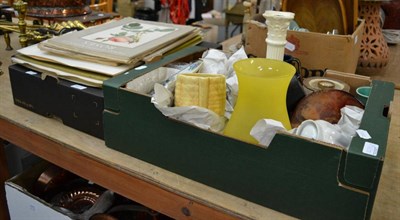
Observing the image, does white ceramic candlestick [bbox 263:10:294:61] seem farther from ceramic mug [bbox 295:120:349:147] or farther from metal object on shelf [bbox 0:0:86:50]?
metal object on shelf [bbox 0:0:86:50]

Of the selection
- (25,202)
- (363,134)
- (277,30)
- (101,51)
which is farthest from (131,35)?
(363,134)

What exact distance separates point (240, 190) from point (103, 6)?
77.6 inches

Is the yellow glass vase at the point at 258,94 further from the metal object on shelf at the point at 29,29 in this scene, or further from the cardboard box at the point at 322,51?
the metal object on shelf at the point at 29,29

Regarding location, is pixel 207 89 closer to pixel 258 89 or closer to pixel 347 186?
pixel 258 89

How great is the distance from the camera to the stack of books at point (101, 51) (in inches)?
30.3

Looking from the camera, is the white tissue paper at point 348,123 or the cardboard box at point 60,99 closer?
the white tissue paper at point 348,123

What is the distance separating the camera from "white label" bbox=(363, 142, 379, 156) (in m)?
0.47

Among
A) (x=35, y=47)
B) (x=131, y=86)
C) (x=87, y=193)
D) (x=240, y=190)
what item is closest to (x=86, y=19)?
(x=35, y=47)

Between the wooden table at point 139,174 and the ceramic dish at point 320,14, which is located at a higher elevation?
the ceramic dish at point 320,14

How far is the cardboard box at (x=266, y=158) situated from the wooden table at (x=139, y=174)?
0.06 feet

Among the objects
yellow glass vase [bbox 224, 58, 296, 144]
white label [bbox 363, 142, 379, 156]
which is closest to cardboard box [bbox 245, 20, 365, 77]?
yellow glass vase [bbox 224, 58, 296, 144]

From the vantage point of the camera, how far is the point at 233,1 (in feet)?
10.9

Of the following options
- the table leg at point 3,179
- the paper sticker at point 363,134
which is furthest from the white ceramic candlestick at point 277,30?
the table leg at point 3,179

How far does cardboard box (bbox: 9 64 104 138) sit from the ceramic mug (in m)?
0.38
